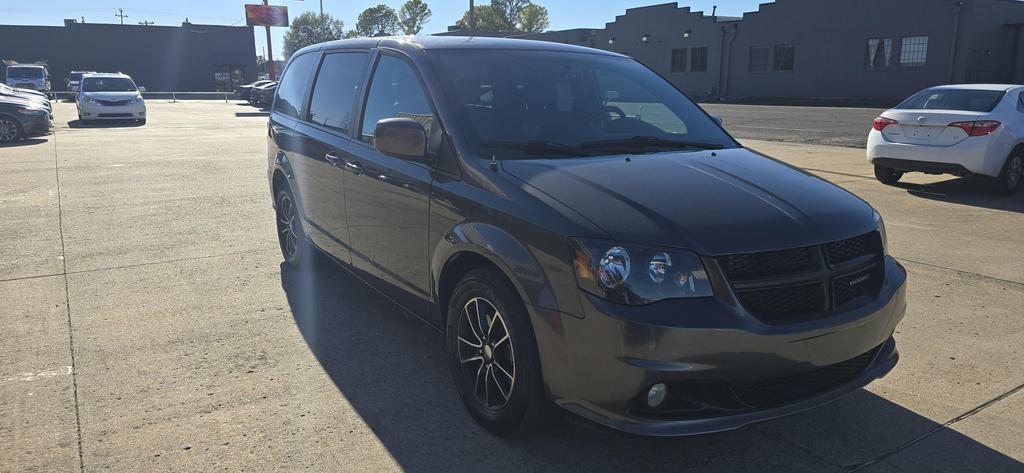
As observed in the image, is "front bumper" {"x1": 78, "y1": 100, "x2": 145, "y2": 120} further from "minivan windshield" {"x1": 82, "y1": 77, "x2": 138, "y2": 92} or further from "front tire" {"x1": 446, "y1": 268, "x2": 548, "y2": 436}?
"front tire" {"x1": 446, "y1": 268, "x2": 548, "y2": 436}

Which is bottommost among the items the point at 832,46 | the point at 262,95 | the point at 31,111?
the point at 31,111

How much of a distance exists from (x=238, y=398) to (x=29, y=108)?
55.8 ft

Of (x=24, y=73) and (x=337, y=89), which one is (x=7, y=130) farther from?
Answer: (x=24, y=73)

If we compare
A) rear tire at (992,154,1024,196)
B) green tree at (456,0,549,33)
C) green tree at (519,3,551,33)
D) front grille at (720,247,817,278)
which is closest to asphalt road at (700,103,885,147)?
rear tire at (992,154,1024,196)

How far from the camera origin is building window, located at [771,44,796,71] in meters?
42.8

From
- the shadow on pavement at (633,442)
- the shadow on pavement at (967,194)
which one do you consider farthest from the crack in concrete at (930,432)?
the shadow on pavement at (967,194)

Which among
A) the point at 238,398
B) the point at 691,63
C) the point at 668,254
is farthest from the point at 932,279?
the point at 691,63

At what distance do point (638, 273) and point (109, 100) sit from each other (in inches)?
937

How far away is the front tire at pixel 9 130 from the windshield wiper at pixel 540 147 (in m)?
17.5

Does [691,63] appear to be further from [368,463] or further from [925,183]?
[368,463]

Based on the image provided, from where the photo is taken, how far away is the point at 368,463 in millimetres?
3166

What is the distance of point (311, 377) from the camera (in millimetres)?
4031

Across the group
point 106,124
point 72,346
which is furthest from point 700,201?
point 106,124

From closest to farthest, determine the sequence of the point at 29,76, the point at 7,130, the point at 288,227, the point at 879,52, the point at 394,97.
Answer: the point at 394,97 < the point at 288,227 < the point at 7,130 < the point at 879,52 < the point at 29,76
